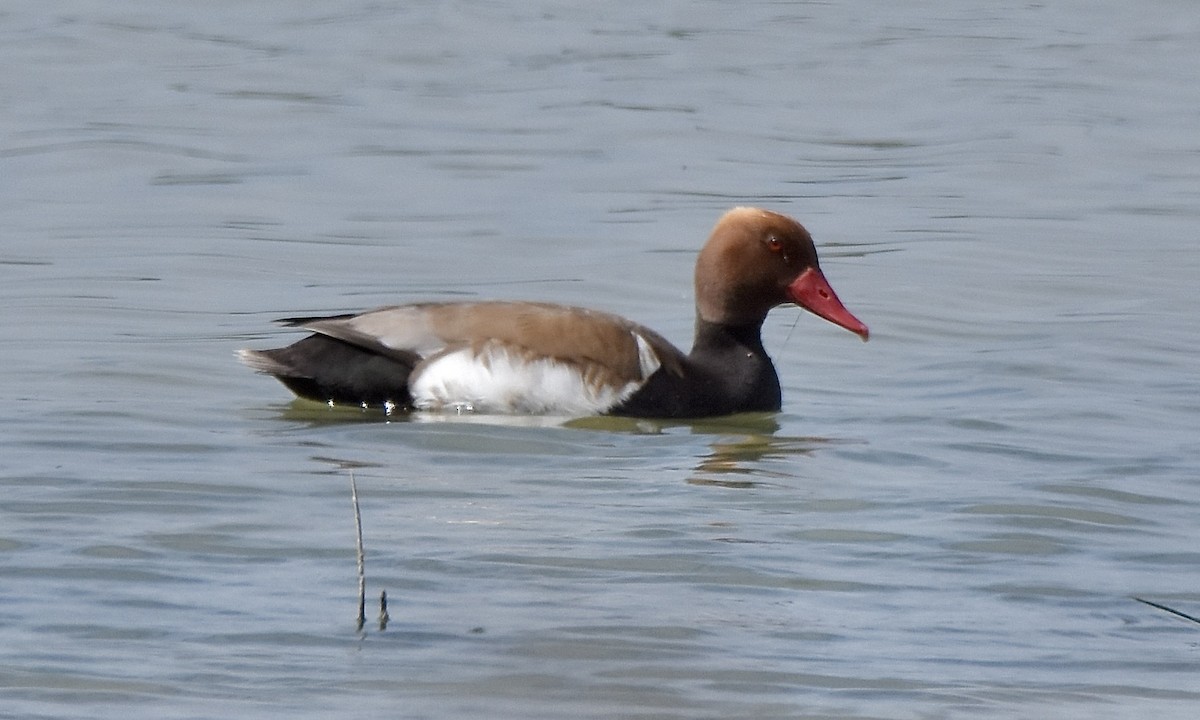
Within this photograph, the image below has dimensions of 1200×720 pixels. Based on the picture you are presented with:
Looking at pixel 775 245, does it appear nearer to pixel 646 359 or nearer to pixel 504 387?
pixel 646 359

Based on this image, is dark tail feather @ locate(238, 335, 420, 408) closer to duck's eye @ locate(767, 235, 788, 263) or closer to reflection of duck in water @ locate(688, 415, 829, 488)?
reflection of duck in water @ locate(688, 415, 829, 488)

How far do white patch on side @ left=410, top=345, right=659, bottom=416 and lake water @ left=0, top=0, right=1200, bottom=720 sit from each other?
0.19 metres

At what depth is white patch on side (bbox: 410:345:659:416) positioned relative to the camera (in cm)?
876

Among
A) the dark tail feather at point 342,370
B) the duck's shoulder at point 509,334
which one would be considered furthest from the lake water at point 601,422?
the duck's shoulder at point 509,334

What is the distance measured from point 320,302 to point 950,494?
16.8 feet

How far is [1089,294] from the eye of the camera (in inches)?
477

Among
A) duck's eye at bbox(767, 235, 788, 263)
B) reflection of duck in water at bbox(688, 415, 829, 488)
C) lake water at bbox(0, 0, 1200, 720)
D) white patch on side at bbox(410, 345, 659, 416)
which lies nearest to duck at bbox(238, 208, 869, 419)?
white patch on side at bbox(410, 345, 659, 416)

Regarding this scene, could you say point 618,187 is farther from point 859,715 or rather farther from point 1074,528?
point 859,715

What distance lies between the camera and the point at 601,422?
881cm

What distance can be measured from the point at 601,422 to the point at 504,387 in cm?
42

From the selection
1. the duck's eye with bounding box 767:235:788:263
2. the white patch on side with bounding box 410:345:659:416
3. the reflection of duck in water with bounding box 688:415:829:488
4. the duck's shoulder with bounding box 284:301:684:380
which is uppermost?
the duck's eye with bounding box 767:235:788:263

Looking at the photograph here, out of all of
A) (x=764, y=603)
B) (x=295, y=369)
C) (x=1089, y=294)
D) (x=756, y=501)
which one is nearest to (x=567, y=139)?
(x=1089, y=294)

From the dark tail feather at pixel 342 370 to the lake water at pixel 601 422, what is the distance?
0.44ft

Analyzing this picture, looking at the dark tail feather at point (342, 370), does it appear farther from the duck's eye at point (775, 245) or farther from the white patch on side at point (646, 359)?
the duck's eye at point (775, 245)
